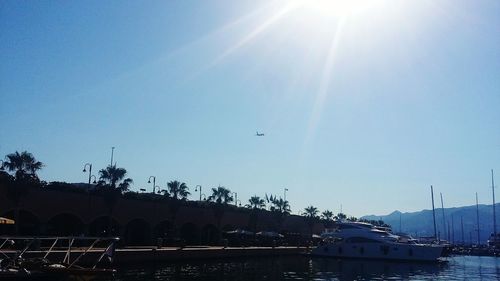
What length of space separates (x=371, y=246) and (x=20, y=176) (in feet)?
152

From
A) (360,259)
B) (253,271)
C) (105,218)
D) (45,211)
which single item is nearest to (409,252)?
(360,259)

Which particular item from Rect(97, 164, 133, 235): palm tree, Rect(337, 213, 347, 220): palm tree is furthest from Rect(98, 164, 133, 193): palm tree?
Rect(337, 213, 347, 220): palm tree

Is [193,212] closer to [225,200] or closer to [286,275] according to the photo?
[225,200]

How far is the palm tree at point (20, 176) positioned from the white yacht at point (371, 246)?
139ft

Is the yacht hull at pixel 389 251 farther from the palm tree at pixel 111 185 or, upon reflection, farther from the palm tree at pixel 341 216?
the palm tree at pixel 341 216

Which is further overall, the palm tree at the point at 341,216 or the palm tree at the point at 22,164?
the palm tree at the point at 341,216

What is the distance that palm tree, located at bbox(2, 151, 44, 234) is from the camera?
158 feet

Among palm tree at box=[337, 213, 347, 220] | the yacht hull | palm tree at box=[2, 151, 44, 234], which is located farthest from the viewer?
palm tree at box=[337, 213, 347, 220]

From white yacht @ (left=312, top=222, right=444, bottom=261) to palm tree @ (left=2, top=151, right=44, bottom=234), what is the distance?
42.4 m

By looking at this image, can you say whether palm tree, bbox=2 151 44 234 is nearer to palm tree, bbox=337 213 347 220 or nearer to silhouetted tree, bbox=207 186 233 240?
silhouetted tree, bbox=207 186 233 240

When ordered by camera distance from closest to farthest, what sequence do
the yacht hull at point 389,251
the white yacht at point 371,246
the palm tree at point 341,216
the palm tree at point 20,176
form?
the palm tree at point 20,176 < the yacht hull at point 389,251 < the white yacht at point 371,246 < the palm tree at point 341,216

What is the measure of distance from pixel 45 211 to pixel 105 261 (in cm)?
2654

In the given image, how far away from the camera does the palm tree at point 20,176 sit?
48.2 meters

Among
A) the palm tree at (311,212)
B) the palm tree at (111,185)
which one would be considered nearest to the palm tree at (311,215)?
the palm tree at (311,212)
